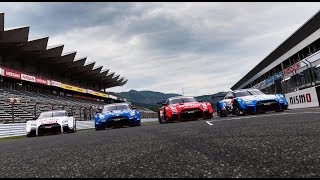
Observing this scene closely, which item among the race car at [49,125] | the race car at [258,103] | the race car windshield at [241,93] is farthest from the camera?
the race car windshield at [241,93]

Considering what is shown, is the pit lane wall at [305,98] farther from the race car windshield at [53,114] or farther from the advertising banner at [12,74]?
the advertising banner at [12,74]

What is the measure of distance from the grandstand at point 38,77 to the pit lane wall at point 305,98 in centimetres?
1502

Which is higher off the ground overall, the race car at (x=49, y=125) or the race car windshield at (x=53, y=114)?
the race car windshield at (x=53, y=114)

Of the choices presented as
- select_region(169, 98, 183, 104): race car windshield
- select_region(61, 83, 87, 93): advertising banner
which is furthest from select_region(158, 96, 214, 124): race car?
select_region(61, 83, 87, 93): advertising banner

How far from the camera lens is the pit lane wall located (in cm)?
1780

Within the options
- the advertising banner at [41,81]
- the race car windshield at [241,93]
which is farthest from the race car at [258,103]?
the advertising banner at [41,81]

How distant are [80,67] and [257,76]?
32.6 metres

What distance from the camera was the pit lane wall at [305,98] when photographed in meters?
17.8

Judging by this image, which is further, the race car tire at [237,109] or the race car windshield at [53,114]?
the race car windshield at [53,114]

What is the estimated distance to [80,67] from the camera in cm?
6456

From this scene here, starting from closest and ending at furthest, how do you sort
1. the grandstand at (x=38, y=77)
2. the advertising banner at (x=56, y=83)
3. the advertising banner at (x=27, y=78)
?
the grandstand at (x=38, y=77) < the advertising banner at (x=27, y=78) < the advertising banner at (x=56, y=83)

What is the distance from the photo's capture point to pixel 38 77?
42.8 meters

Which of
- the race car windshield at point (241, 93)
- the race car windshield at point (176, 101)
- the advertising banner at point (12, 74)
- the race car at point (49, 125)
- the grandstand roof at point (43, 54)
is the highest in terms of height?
the grandstand roof at point (43, 54)

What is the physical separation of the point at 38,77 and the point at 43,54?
25.6 feet
